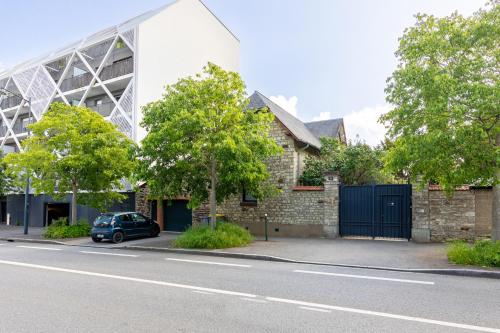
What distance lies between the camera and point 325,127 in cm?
2831

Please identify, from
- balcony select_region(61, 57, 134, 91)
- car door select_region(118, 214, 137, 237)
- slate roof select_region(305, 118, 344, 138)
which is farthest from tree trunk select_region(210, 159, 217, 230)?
balcony select_region(61, 57, 134, 91)

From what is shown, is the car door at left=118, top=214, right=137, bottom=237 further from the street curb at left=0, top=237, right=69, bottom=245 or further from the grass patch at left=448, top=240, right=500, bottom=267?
the grass patch at left=448, top=240, right=500, bottom=267

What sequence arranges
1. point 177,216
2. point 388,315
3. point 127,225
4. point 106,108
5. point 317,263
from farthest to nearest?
point 106,108 → point 177,216 → point 127,225 → point 317,263 → point 388,315

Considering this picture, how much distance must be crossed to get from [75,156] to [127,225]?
4301 millimetres

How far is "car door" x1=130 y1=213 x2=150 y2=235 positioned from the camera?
17188 millimetres

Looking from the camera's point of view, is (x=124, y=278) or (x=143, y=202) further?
(x=143, y=202)

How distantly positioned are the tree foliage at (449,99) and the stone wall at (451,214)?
3578 mm

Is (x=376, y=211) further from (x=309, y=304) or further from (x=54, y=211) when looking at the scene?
(x=54, y=211)

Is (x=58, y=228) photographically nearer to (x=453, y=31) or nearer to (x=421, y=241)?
(x=421, y=241)

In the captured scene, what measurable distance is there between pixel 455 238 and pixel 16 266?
1496cm

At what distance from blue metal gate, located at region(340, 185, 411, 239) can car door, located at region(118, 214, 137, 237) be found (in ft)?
32.0

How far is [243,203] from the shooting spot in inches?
746

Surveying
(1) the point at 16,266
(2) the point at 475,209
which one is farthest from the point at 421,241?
(1) the point at 16,266

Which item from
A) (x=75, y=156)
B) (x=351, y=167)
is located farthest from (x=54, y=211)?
(x=351, y=167)
